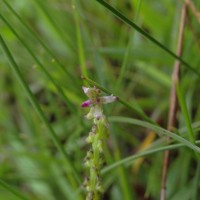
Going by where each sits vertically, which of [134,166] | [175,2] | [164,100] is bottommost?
[134,166]

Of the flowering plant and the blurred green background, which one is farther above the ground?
the blurred green background

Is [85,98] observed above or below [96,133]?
above

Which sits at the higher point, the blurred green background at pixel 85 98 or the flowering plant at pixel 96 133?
the blurred green background at pixel 85 98

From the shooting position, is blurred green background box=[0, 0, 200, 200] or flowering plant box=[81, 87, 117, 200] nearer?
flowering plant box=[81, 87, 117, 200]

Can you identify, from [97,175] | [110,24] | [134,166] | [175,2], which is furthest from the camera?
[110,24]

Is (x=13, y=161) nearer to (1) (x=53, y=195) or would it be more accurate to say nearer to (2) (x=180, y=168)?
(1) (x=53, y=195)

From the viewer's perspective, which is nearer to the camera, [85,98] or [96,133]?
[96,133]

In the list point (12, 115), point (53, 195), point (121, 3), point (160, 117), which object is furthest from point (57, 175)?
point (121, 3)

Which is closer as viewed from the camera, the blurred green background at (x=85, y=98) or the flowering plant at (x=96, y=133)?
the flowering plant at (x=96, y=133)
